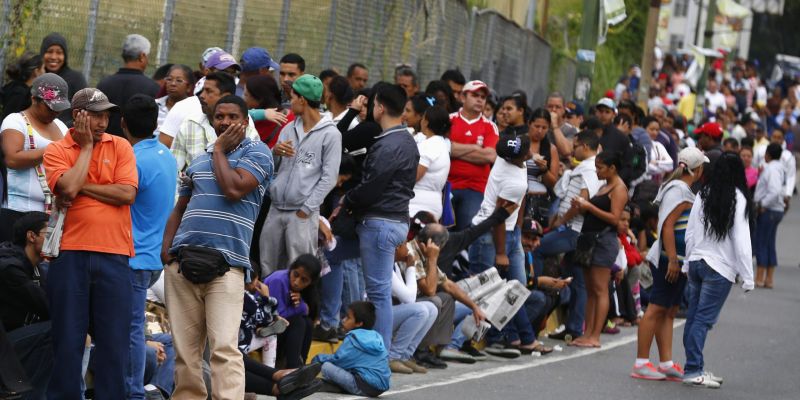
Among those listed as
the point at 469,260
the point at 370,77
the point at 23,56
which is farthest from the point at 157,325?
the point at 370,77

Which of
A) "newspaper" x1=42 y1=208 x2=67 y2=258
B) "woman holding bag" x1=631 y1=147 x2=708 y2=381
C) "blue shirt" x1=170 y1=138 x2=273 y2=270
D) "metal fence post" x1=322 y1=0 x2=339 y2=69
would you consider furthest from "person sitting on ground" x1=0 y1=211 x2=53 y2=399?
"metal fence post" x1=322 y1=0 x2=339 y2=69

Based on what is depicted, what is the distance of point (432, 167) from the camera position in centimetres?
1308

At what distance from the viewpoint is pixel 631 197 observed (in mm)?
18875

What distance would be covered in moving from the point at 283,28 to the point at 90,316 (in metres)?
7.85

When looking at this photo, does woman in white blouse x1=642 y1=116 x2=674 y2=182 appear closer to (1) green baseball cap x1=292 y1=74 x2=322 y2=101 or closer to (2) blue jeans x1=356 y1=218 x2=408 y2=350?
(2) blue jeans x1=356 y1=218 x2=408 y2=350

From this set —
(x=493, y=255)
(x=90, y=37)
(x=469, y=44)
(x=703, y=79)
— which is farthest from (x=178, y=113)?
(x=703, y=79)

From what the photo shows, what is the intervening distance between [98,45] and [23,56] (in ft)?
6.54

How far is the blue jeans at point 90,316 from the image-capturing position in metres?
8.32

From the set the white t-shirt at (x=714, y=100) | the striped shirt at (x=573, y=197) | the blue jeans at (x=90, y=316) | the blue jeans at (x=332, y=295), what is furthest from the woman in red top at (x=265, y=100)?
the white t-shirt at (x=714, y=100)

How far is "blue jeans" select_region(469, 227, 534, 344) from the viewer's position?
46.2 feet

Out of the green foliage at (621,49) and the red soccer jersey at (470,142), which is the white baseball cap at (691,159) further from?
the green foliage at (621,49)

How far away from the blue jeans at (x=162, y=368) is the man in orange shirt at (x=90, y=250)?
1058mm

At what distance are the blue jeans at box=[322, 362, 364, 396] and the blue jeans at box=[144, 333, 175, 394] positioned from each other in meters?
1.29

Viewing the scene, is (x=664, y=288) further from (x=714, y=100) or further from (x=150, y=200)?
(x=714, y=100)
